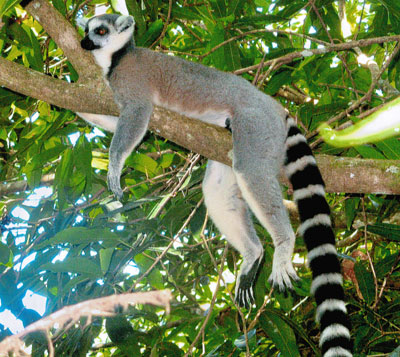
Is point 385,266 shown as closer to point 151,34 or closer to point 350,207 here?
point 350,207

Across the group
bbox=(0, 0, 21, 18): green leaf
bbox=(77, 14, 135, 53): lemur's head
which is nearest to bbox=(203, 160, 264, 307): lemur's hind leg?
bbox=(77, 14, 135, 53): lemur's head

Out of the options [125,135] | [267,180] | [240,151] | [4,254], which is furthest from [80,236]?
[267,180]

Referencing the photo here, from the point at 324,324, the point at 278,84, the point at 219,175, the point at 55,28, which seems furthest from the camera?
the point at 278,84

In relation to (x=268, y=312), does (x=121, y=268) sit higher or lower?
higher

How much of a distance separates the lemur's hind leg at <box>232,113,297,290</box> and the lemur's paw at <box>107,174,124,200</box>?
3.27 ft

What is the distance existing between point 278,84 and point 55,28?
231 cm

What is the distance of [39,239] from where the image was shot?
425 cm

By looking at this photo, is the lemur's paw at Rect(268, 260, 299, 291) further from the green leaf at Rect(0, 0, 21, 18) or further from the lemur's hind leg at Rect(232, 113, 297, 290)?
A: the green leaf at Rect(0, 0, 21, 18)

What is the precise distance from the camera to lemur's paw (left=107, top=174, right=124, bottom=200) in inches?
158

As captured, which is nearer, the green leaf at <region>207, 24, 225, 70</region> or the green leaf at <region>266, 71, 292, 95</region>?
the green leaf at <region>207, 24, 225, 70</region>

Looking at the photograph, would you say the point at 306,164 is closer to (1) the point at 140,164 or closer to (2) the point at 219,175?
(2) the point at 219,175

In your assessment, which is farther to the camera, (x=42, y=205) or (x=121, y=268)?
(x=42, y=205)

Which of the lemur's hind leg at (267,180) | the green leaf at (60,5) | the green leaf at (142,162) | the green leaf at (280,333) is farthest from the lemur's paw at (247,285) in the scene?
the green leaf at (60,5)

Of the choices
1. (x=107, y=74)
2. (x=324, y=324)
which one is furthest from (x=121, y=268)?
(x=107, y=74)
